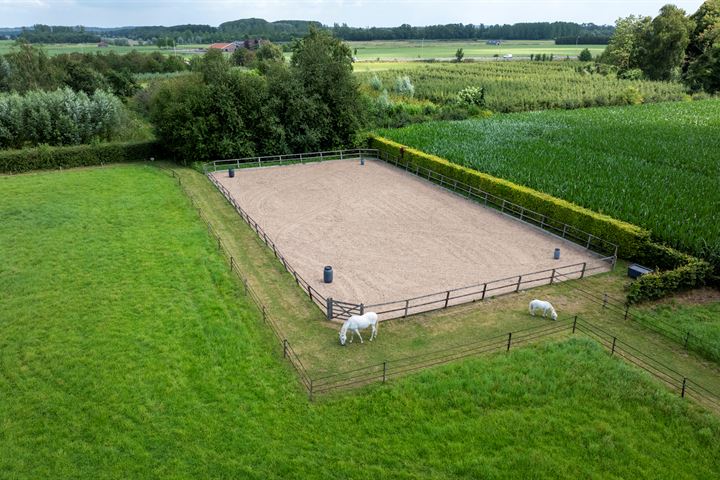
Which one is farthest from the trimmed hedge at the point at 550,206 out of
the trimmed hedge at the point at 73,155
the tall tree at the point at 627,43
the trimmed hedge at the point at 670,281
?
the tall tree at the point at 627,43

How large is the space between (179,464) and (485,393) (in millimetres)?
7878

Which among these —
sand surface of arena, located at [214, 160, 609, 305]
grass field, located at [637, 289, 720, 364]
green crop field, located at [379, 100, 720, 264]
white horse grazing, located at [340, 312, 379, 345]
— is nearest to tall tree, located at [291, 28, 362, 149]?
green crop field, located at [379, 100, 720, 264]

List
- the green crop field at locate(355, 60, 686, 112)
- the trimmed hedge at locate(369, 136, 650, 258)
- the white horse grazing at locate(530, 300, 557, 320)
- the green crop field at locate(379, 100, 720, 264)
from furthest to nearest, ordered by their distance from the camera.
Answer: the green crop field at locate(355, 60, 686, 112), the green crop field at locate(379, 100, 720, 264), the trimmed hedge at locate(369, 136, 650, 258), the white horse grazing at locate(530, 300, 557, 320)

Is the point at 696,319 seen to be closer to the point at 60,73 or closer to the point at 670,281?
the point at 670,281

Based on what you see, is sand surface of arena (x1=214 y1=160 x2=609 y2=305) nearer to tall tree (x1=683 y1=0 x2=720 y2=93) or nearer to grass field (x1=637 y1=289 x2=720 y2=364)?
grass field (x1=637 y1=289 x2=720 y2=364)

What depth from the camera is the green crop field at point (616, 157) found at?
80.0ft

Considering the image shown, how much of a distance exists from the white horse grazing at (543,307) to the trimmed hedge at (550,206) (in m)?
7.37

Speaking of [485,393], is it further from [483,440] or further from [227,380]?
[227,380]

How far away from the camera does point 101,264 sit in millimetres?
21562

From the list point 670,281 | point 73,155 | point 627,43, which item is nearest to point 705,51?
point 627,43

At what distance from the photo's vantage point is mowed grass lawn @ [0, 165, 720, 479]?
37.2ft

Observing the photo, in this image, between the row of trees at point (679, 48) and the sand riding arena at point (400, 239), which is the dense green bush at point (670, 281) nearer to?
the sand riding arena at point (400, 239)

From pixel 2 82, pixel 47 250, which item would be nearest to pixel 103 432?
pixel 47 250

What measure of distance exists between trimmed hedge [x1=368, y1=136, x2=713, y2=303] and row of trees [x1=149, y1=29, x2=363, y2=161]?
13045 mm
